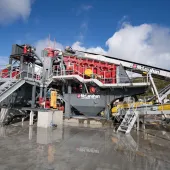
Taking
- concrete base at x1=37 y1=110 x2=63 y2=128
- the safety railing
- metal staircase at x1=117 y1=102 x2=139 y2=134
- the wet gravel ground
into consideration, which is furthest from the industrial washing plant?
the wet gravel ground

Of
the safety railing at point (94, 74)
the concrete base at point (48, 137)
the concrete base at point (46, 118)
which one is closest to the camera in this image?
the concrete base at point (48, 137)

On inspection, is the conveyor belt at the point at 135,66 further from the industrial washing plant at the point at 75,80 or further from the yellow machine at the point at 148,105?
the yellow machine at the point at 148,105

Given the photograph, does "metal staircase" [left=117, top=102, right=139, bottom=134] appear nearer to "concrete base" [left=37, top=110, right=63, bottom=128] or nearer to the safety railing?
the safety railing

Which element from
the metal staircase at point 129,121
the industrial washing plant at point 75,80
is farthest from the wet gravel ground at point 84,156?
the industrial washing plant at point 75,80

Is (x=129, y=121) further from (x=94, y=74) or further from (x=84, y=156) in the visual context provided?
(x=84, y=156)

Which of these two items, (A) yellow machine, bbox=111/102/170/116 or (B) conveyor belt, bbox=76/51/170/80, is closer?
(A) yellow machine, bbox=111/102/170/116

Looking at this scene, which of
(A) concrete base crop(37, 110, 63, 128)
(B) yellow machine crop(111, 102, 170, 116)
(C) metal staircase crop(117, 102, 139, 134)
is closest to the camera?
(B) yellow machine crop(111, 102, 170, 116)

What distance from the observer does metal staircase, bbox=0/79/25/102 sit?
12330 mm

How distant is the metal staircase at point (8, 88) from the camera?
12.3 metres

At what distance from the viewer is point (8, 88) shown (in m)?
12.7

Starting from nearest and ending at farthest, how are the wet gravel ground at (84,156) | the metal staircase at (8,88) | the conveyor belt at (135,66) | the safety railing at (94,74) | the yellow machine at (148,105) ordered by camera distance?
the wet gravel ground at (84,156) < the yellow machine at (148,105) < the metal staircase at (8,88) < the conveyor belt at (135,66) < the safety railing at (94,74)

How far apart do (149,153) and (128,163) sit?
5.69 feet

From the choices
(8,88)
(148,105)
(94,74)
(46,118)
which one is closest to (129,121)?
(148,105)

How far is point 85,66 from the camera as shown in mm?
17594
